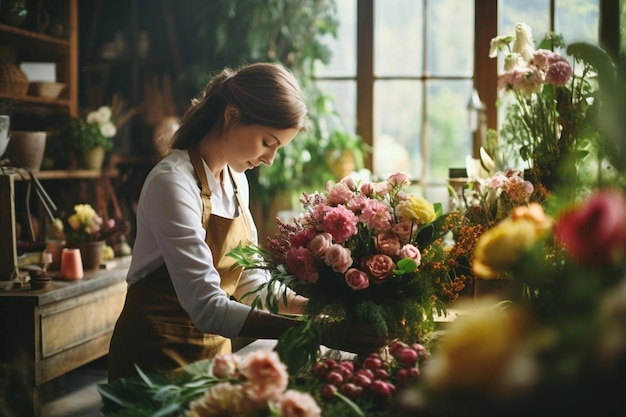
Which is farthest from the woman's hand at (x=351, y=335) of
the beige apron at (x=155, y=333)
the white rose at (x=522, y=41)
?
the white rose at (x=522, y=41)

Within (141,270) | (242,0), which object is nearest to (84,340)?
(141,270)

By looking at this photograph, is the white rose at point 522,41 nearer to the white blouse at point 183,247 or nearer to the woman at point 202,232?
the woman at point 202,232

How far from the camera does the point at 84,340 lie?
3.60 metres

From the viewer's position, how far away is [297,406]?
3.51 feet

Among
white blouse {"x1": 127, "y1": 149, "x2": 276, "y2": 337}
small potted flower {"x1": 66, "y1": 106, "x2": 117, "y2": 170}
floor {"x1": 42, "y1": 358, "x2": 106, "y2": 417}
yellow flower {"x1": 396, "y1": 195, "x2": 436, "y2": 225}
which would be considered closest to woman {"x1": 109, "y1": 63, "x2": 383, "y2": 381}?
white blouse {"x1": 127, "y1": 149, "x2": 276, "y2": 337}

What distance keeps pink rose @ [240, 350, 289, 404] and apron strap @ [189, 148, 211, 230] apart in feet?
3.70

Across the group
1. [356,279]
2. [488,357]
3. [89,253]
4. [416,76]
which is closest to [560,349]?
[488,357]

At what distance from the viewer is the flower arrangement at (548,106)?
2199 mm

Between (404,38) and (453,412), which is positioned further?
(404,38)

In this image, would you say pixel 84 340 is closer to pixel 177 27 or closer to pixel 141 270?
pixel 141 270

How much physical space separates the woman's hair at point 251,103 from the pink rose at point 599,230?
4.65 ft

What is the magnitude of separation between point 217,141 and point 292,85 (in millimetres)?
283

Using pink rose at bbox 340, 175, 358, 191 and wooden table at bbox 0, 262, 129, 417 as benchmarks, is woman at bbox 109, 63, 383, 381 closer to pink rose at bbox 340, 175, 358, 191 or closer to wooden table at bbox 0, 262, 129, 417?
pink rose at bbox 340, 175, 358, 191

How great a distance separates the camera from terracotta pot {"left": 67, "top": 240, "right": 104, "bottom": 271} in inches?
149
